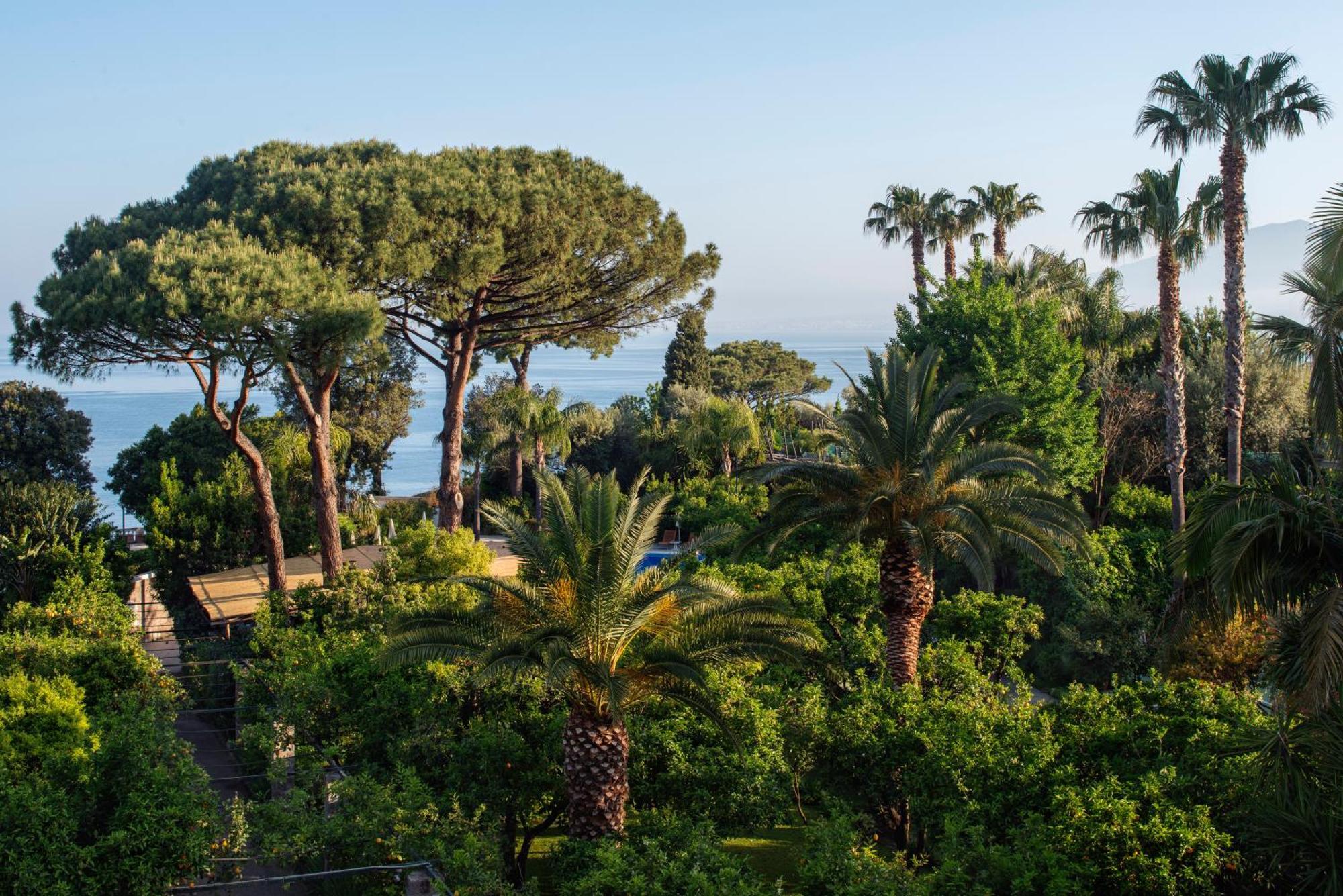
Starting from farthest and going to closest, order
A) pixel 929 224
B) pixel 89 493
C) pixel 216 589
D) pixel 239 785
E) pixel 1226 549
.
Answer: pixel 929 224 < pixel 89 493 < pixel 216 589 < pixel 239 785 < pixel 1226 549

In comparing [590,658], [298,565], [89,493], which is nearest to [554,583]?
[590,658]

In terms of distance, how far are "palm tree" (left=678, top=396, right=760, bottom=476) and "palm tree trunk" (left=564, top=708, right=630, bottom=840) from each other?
24207 mm

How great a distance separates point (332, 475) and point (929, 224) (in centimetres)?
2460

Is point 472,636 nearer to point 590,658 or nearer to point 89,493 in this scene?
point 590,658

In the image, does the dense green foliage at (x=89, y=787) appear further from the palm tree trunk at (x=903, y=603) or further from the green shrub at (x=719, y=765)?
the palm tree trunk at (x=903, y=603)

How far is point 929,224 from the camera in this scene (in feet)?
128

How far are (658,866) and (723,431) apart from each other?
26747mm

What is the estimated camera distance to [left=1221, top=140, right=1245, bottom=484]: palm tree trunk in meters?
22.5

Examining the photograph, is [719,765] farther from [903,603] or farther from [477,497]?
[477,497]

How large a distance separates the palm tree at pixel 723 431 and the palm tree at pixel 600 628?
76.7ft

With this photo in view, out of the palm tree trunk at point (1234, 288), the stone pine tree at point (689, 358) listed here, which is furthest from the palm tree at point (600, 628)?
the stone pine tree at point (689, 358)

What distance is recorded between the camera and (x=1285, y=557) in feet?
24.6

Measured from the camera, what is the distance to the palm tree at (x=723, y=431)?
36.3 metres

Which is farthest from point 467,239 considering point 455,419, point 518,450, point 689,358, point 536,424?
point 689,358
